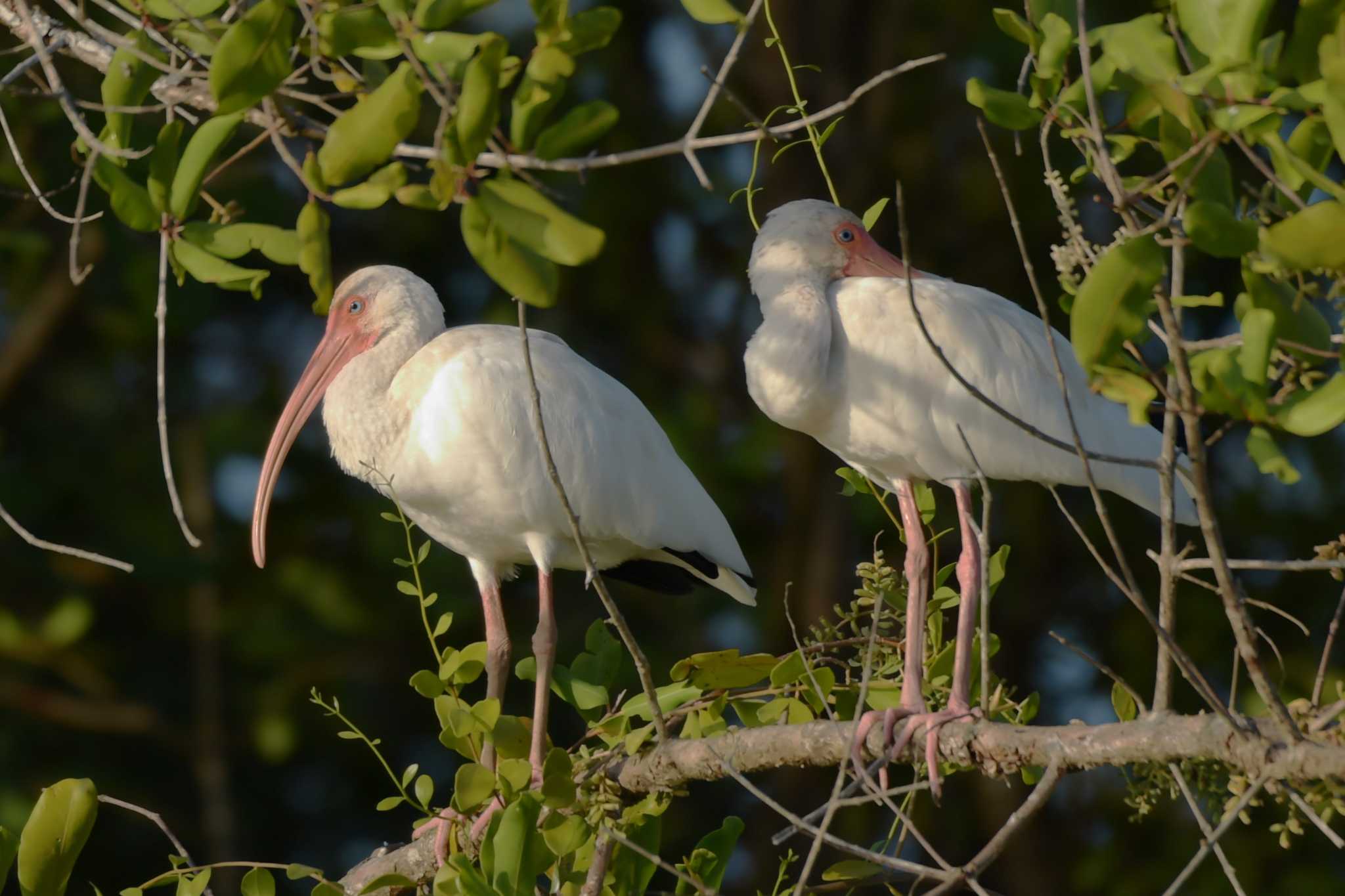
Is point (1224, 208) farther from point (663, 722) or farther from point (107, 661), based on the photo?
point (107, 661)

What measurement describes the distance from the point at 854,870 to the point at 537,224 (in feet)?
4.44

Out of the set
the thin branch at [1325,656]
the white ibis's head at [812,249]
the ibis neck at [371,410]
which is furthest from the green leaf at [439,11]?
the ibis neck at [371,410]

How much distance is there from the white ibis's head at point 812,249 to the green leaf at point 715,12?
1.67 metres

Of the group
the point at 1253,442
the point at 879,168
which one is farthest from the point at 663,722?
the point at 879,168

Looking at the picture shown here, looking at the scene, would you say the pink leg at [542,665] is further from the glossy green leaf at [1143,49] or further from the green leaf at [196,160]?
the glossy green leaf at [1143,49]

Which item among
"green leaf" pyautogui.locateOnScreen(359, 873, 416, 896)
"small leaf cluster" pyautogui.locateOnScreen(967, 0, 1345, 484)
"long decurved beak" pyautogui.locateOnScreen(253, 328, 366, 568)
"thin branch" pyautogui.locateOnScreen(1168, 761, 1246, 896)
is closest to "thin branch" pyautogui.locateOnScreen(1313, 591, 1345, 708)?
"thin branch" pyautogui.locateOnScreen(1168, 761, 1246, 896)

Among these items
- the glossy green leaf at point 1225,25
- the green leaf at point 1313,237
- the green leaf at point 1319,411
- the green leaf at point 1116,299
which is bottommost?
the green leaf at point 1319,411

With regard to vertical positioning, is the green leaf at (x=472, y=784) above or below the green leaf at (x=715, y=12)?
below

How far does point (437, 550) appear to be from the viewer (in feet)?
24.4

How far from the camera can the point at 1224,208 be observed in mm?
1930

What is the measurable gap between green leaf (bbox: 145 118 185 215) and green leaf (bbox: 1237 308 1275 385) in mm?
1248

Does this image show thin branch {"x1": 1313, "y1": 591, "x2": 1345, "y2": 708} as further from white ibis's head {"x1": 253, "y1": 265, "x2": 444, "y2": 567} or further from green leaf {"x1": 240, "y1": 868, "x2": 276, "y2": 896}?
white ibis's head {"x1": 253, "y1": 265, "x2": 444, "y2": 567}

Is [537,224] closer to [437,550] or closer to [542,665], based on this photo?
[542,665]

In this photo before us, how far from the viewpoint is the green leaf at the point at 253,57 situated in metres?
1.89
